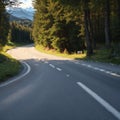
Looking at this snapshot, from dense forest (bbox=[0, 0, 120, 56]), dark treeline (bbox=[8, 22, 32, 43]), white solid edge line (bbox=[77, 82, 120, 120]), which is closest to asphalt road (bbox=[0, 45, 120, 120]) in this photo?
white solid edge line (bbox=[77, 82, 120, 120])

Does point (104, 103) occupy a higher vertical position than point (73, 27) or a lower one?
lower

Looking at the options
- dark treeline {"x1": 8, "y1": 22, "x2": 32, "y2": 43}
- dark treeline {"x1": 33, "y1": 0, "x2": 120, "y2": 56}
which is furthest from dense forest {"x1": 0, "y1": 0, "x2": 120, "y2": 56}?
dark treeline {"x1": 8, "y1": 22, "x2": 32, "y2": 43}

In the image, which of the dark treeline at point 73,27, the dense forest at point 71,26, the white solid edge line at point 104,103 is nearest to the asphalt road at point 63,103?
the white solid edge line at point 104,103

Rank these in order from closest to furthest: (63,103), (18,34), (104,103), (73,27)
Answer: (104,103) → (63,103) → (73,27) → (18,34)

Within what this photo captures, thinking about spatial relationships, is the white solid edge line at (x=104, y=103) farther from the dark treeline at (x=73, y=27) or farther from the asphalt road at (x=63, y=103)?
the dark treeline at (x=73, y=27)

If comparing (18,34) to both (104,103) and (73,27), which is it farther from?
(104,103)

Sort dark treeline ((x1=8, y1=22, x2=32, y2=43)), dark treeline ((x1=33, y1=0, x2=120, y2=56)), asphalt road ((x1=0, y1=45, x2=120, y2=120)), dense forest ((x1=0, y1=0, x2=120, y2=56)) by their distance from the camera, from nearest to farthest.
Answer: asphalt road ((x1=0, y1=45, x2=120, y2=120)) < dense forest ((x1=0, y1=0, x2=120, y2=56)) < dark treeline ((x1=33, y1=0, x2=120, y2=56)) < dark treeline ((x1=8, y1=22, x2=32, y2=43))

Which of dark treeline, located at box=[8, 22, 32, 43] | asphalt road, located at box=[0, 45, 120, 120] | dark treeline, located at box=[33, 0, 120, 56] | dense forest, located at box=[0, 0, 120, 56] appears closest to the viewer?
asphalt road, located at box=[0, 45, 120, 120]

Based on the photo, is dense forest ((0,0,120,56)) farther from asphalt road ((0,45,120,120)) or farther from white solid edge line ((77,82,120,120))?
white solid edge line ((77,82,120,120))

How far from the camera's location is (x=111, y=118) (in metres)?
7.03

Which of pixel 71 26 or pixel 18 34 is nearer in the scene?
pixel 71 26

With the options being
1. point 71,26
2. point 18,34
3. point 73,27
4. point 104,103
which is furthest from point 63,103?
point 18,34

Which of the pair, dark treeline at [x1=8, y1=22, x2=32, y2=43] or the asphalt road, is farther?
dark treeline at [x1=8, y1=22, x2=32, y2=43]

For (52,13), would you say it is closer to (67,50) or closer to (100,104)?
(67,50)
